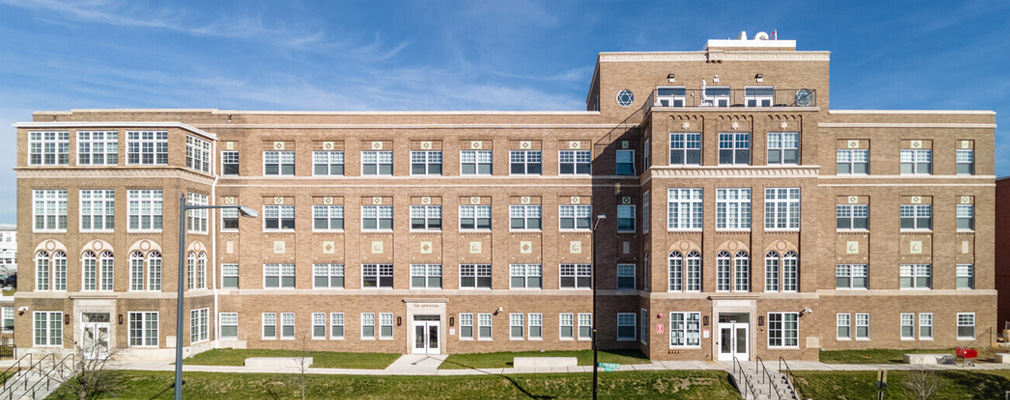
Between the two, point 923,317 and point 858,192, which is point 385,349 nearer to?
point 858,192

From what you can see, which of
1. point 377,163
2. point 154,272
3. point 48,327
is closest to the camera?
point 48,327

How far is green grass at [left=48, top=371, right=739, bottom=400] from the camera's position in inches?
1053

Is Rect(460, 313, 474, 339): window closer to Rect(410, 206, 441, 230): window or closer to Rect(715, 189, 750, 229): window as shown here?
Rect(410, 206, 441, 230): window

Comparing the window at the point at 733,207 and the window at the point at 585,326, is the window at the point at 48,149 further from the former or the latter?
the window at the point at 733,207

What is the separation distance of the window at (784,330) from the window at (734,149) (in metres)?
8.37

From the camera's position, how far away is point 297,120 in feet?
118

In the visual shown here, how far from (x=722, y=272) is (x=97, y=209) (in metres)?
34.4

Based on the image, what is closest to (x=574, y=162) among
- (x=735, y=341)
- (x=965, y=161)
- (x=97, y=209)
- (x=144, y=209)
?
(x=735, y=341)

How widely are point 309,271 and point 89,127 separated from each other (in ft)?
46.4

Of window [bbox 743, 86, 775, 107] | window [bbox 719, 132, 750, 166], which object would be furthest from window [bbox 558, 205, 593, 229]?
window [bbox 743, 86, 775, 107]

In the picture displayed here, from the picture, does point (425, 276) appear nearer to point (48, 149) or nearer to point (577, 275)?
point (577, 275)

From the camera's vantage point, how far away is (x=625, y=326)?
35094 mm

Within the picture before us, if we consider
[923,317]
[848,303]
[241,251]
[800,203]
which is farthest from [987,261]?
[241,251]

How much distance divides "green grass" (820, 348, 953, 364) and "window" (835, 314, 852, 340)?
46.5 inches
